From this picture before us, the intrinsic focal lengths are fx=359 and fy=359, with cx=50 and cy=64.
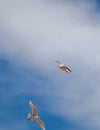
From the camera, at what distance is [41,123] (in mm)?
43906

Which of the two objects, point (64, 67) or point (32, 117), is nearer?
point (64, 67)

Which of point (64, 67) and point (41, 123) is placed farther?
point (41, 123)

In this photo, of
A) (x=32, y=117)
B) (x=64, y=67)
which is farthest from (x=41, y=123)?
(x=64, y=67)

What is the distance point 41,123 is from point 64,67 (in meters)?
11.0

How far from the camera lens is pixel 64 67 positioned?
35.7 meters

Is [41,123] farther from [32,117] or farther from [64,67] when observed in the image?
[64,67]

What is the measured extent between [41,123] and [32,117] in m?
1.78

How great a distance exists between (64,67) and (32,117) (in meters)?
9.92

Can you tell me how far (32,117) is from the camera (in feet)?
140
